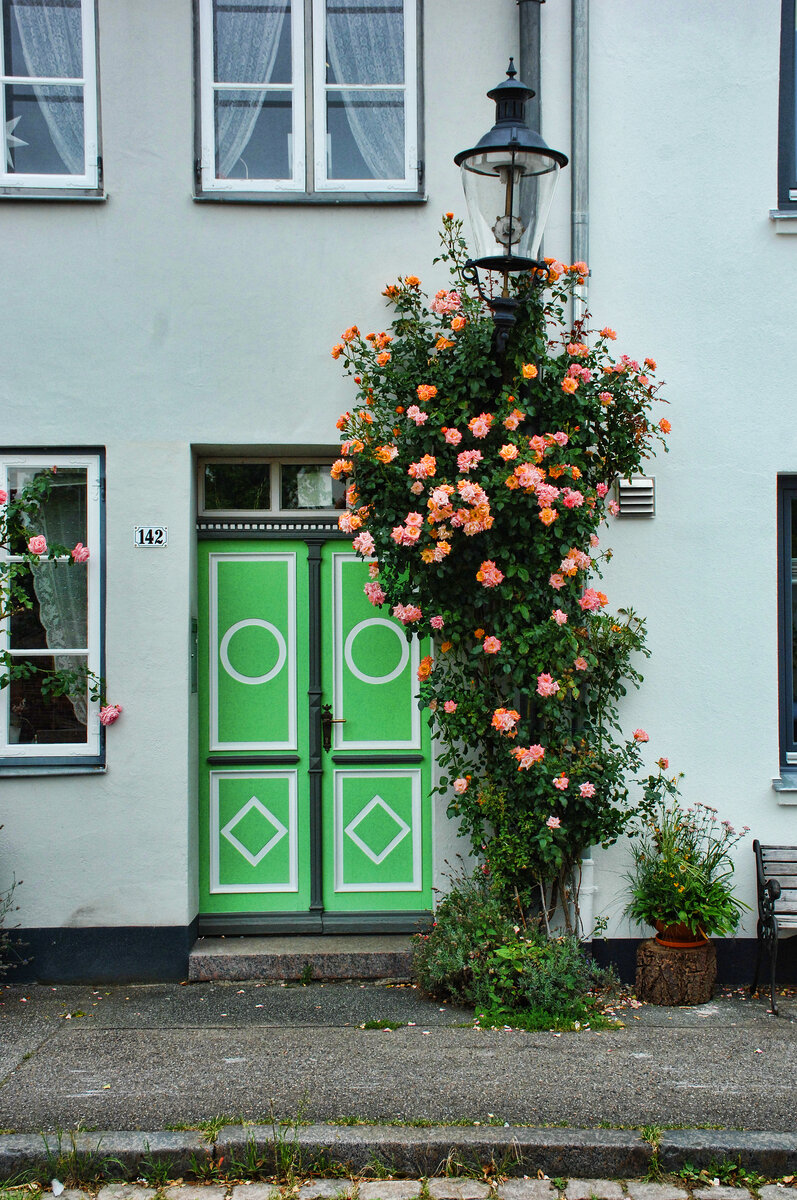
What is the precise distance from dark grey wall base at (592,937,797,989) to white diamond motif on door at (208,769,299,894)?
5.90 ft

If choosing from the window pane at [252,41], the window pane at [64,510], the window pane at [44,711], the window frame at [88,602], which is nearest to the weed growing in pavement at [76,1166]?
the window frame at [88,602]

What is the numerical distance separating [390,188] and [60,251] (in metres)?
1.86

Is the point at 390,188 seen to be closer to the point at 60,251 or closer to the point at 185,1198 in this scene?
the point at 60,251

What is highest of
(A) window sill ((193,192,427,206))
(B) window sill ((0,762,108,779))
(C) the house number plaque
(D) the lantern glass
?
(A) window sill ((193,192,427,206))

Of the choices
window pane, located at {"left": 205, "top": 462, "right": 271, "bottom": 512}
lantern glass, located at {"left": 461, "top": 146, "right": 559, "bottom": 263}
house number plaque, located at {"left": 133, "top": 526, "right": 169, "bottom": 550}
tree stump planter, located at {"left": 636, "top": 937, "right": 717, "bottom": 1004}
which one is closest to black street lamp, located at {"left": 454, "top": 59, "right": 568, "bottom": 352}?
lantern glass, located at {"left": 461, "top": 146, "right": 559, "bottom": 263}

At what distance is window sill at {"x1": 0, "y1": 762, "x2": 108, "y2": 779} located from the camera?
542 centimetres

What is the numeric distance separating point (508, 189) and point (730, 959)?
418 cm

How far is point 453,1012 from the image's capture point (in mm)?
4980

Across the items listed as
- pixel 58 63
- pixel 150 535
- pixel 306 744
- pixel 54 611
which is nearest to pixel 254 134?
pixel 58 63

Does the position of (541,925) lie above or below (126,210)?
below

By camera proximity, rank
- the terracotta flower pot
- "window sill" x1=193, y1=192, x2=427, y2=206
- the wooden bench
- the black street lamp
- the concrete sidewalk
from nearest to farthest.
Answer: the concrete sidewalk, the black street lamp, the wooden bench, the terracotta flower pot, "window sill" x1=193, y1=192, x2=427, y2=206

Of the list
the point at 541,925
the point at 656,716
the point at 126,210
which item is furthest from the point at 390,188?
the point at 541,925

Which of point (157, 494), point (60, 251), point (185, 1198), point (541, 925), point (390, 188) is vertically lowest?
point (185, 1198)

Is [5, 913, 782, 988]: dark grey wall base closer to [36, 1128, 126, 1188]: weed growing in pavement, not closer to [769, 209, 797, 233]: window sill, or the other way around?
[36, 1128, 126, 1188]: weed growing in pavement
